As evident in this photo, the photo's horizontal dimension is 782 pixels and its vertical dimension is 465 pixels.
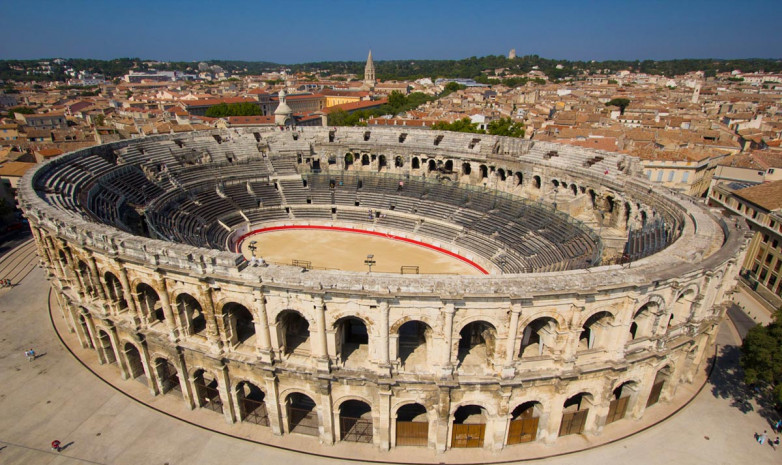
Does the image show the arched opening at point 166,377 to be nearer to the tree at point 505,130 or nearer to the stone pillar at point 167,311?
the stone pillar at point 167,311

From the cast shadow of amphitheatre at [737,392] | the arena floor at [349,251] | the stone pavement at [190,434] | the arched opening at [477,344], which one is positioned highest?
the arched opening at [477,344]

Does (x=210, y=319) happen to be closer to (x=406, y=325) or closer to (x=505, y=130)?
(x=406, y=325)

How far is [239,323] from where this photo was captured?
28.1 m

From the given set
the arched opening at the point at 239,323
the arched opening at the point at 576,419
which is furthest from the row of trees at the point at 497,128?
the arched opening at the point at 239,323

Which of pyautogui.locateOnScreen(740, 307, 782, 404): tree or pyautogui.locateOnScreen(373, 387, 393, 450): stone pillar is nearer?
pyautogui.locateOnScreen(373, 387, 393, 450): stone pillar

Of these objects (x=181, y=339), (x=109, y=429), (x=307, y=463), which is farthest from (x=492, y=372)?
(x=109, y=429)

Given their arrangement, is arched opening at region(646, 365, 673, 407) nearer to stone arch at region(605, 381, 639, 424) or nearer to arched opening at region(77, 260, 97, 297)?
stone arch at region(605, 381, 639, 424)

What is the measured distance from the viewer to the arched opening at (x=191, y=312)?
2520 centimetres

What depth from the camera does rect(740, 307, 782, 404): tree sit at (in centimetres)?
2450

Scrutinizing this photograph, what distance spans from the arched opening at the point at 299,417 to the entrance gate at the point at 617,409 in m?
17.5

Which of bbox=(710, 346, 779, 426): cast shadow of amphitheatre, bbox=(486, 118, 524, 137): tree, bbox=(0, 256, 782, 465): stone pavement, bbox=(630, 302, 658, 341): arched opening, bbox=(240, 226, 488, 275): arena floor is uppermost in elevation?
bbox=(486, 118, 524, 137): tree

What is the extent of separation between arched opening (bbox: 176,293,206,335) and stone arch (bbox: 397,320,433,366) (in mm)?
11529

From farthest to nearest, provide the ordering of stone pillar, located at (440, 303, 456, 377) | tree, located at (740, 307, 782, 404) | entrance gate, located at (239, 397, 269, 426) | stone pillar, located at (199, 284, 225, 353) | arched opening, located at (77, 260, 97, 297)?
arched opening, located at (77, 260, 97, 297) < entrance gate, located at (239, 397, 269, 426) < tree, located at (740, 307, 782, 404) < stone pillar, located at (199, 284, 225, 353) < stone pillar, located at (440, 303, 456, 377)

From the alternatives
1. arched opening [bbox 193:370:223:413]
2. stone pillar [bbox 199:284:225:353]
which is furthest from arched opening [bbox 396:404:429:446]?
stone pillar [bbox 199:284:225:353]
